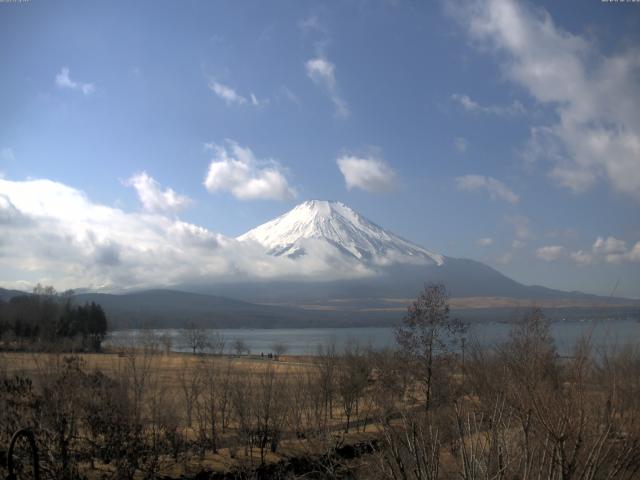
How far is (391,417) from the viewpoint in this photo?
19.3 metres

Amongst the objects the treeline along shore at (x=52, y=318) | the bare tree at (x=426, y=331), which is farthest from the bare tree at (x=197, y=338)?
the bare tree at (x=426, y=331)

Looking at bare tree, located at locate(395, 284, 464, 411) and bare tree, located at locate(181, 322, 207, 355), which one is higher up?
bare tree, located at locate(395, 284, 464, 411)

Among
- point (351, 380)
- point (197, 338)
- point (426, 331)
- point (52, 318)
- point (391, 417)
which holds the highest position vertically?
point (426, 331)

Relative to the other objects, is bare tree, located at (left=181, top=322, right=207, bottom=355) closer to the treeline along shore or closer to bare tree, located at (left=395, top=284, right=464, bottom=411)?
the treeline along shore

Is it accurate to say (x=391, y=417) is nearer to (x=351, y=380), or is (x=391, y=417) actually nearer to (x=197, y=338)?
(x=351, y=380)

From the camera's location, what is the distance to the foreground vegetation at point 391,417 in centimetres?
691

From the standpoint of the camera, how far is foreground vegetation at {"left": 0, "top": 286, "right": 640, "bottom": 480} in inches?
272

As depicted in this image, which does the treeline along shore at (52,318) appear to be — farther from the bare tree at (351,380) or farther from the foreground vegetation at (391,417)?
the foreground vegetation at (391,417)

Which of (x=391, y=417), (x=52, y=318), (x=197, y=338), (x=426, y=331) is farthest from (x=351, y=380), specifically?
(x=197, y=338)

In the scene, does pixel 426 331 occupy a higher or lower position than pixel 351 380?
higher

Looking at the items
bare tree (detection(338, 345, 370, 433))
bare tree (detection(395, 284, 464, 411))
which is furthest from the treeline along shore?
bare tree (detection(395, 284, 464, 411))

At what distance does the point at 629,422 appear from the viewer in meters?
8.28

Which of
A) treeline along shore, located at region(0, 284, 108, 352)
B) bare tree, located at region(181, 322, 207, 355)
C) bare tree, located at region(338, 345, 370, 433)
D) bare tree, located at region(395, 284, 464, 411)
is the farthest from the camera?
bare tree, located at region(181, 322, 207, 355)

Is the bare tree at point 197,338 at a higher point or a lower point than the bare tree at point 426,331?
lower
